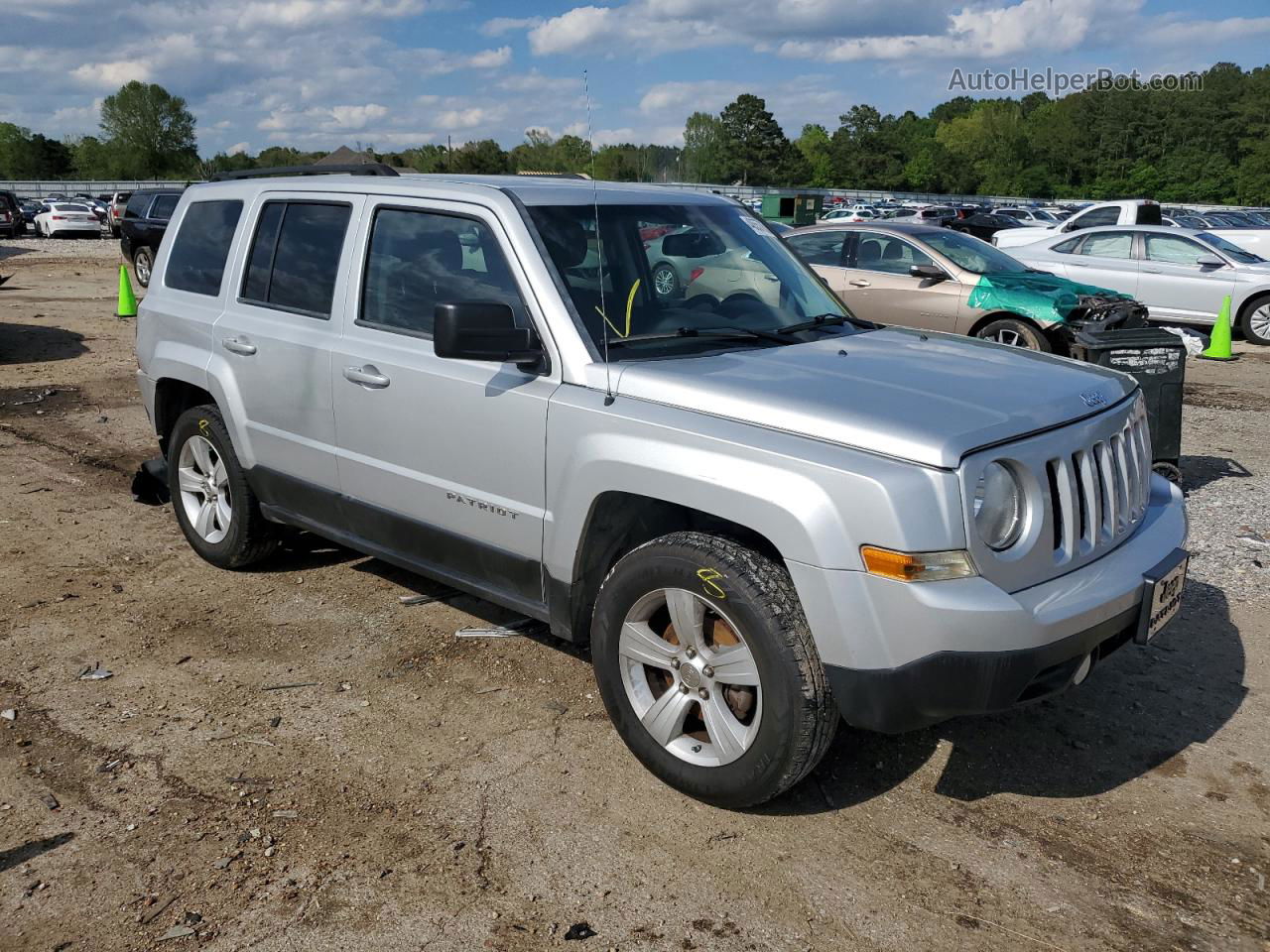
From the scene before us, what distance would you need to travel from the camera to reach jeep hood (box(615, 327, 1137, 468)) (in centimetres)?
317

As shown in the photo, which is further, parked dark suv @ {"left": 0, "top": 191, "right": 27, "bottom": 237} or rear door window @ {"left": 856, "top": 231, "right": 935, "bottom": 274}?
parked dark suv @ {"left": 0, "top": 191, "right": 27, "bottom": 237}

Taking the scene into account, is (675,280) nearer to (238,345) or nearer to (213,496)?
(238,345)

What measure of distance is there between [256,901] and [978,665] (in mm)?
2110

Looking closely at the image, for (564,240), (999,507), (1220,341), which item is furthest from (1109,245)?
(999,507)

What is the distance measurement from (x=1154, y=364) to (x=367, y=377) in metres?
5.04

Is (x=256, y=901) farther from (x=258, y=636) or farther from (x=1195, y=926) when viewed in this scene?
(x=1195, y=926)

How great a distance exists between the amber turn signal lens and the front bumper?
25 mm

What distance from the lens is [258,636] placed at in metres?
5.02

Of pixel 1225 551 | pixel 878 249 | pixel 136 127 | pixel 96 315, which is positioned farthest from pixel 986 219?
pixel 136 127

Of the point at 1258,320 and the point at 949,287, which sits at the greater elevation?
the point at 949,287

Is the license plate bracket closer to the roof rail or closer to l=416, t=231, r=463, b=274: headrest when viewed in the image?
l=416, t=231, r=463, b=274: headrest

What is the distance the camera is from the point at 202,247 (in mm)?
5629

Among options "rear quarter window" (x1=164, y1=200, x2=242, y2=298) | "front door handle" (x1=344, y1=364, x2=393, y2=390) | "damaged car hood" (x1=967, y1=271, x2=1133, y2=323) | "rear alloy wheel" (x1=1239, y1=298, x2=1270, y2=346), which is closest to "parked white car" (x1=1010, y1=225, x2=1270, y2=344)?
"rear alloy wheel" (x1=1239, y1=298, x2=1270, y2=346)

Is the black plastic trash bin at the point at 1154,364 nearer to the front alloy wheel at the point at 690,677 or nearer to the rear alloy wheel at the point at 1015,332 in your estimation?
the rear alloy wheel at the point at 1015,332
